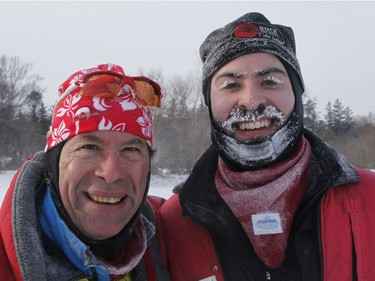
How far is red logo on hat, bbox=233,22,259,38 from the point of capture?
2.61 meters

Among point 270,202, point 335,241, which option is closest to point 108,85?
point 270,202

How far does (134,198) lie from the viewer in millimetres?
2186

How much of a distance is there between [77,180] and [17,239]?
1.38ft

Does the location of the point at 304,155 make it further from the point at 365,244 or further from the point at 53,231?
the point at 53,231

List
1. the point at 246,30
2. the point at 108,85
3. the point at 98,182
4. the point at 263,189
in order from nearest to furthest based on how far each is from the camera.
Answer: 1. the point at 98,182
2. the point at 108,85
3. the point at 263,189
4. the point at 246,30

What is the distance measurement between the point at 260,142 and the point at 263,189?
0.88 feet

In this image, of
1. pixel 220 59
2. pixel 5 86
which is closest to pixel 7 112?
pixel 5 86


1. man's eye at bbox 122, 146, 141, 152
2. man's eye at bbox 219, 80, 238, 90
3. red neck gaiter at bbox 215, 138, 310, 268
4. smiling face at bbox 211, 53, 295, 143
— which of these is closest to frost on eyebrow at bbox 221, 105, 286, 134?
smiling face at bbox 211, 53, 295, 143

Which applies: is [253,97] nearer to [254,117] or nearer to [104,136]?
[254,117]

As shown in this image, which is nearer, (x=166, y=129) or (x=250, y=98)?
(x=250, y=98)

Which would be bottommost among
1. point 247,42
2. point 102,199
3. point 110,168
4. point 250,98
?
point 102,199

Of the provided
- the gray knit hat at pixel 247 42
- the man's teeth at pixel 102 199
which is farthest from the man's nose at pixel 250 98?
the man's teeth at pixel 102 199

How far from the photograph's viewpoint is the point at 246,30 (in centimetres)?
264

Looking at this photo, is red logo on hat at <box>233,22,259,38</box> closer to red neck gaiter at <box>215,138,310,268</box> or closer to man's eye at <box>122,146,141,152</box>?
red neck gaiter at <box>215,138,310,268</box>
